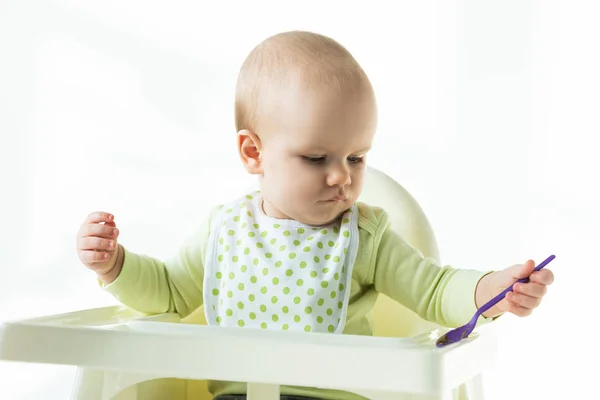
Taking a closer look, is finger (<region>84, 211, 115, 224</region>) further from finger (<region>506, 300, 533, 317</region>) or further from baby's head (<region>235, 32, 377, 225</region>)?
finger (<region>506, 300, 533, 317</region>)

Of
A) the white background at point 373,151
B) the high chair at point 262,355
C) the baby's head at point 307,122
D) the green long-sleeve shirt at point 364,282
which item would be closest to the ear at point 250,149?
the baby's head at point 307,122

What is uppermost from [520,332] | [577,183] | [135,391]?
[577,183]

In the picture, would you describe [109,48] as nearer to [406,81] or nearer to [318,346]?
[406,81]

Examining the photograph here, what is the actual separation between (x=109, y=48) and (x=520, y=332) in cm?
122

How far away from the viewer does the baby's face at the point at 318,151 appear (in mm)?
1094

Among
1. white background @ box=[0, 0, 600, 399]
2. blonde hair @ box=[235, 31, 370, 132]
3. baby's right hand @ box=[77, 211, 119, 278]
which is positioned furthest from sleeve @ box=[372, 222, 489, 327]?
white background @ box=[0, 0, 600, 399]

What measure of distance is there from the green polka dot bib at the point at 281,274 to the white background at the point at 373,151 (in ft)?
3.10

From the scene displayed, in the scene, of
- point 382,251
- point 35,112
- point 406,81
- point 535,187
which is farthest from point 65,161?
point 382,251

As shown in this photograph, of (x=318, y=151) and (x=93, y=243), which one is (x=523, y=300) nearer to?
(x=318, y=151)

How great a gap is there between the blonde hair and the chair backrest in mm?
245

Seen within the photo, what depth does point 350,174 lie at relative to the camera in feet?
3.68

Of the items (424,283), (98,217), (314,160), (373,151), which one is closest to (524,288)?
(424,283)

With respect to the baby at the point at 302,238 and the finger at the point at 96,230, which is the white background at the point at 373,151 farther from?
the finger at the point at 96,230

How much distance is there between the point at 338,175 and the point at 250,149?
0.46ft
